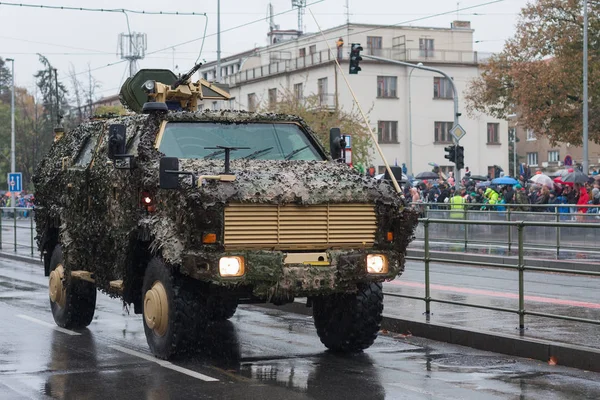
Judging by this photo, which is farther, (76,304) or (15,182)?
(15,182)

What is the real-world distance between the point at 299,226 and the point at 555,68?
139ft

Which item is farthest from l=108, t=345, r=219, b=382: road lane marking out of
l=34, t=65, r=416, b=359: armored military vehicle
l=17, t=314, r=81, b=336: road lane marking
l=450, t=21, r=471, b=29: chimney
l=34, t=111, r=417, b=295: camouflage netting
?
l=450, t=21, r=471, b=29: chimney

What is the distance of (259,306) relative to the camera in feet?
52.2

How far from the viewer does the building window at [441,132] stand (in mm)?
80000

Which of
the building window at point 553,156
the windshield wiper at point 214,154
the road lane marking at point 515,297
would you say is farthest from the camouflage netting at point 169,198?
the building window at point 553,156

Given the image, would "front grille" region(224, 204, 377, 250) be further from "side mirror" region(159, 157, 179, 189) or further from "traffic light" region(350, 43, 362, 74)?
"traffic light" region(350, 43, 362, 74)

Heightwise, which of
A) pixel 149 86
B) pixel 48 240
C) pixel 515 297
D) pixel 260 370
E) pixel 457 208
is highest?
pixel 149 86

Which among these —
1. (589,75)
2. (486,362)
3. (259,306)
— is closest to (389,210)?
(486,362)

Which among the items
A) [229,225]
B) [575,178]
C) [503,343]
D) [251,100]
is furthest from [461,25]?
[229,225]

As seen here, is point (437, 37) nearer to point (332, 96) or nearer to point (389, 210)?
point (332, 96)

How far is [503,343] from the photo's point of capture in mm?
11000

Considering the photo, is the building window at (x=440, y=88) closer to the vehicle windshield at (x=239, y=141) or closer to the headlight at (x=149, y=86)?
Answer: the headlight at (x=149, y=86)

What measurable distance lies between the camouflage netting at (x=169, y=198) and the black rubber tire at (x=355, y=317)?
1.70ft

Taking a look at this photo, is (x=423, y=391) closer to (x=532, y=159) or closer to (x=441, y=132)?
(x=441, y=132)
